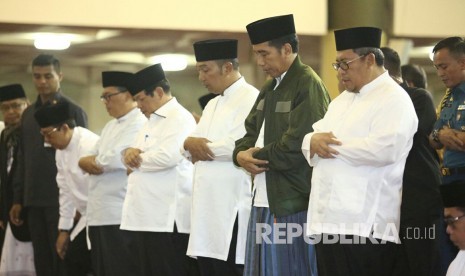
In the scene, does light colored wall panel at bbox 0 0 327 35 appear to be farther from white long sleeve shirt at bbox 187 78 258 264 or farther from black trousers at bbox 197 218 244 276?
black trousers at bbox 197 218 244 276

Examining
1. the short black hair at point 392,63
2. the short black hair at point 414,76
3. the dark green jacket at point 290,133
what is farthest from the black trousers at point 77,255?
the short black hair at point 392,63

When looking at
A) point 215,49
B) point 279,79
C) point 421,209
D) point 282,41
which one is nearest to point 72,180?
point 215,49

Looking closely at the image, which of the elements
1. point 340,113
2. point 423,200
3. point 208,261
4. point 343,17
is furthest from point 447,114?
point 343,17

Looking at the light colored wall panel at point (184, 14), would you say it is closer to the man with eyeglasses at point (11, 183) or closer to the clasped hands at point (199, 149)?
the man with eyeglasses at point (11, 183)

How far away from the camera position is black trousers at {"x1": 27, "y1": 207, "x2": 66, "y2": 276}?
6.77m

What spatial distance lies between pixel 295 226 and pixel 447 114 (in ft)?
3.13

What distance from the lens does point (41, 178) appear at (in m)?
6.89

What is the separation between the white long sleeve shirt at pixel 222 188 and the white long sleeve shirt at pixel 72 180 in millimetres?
1604

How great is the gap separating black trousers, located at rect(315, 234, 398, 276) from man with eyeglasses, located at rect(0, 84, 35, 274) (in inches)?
152

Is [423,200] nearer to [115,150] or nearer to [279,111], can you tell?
[279,111]

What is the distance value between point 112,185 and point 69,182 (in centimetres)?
57

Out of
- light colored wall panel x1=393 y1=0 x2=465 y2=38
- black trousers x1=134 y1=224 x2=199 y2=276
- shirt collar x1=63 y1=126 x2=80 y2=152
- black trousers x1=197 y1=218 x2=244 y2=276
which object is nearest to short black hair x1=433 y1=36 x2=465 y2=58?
black trousers x1=197 y1=218 x2=244 y2=276

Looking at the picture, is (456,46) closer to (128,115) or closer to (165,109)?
(165,109)

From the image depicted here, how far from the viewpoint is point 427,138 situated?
14.9 ft
